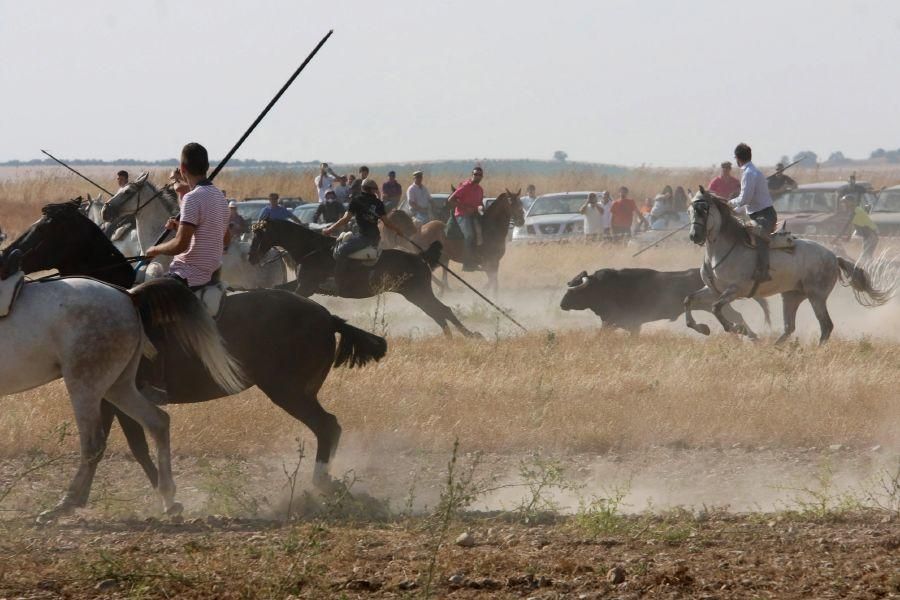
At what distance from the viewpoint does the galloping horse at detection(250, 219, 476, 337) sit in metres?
16.9

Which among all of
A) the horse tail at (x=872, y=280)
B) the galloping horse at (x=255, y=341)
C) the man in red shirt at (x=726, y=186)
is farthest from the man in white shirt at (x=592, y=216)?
the galloping horse at (x=255, y=341)

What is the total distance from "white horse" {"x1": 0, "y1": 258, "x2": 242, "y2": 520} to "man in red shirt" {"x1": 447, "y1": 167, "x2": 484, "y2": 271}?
15.7m

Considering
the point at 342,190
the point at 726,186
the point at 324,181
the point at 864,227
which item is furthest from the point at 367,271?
the point at 324,181

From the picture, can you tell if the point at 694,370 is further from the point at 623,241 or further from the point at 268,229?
the point at 623,241

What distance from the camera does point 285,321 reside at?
9055mm

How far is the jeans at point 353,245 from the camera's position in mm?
16844

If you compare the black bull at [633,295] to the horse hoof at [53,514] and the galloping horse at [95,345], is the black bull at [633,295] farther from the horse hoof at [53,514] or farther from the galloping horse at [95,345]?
the horse hoof at [53,514]

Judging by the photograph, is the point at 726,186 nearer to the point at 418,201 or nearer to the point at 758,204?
the point at 758,204

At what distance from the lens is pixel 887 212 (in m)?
31.4

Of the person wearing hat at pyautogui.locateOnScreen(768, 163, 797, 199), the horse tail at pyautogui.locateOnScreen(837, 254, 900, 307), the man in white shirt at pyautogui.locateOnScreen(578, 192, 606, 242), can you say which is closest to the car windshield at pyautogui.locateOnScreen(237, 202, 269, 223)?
the man in white shirt at pyautogui.locateOnScreen(578, 192, 606, 242)

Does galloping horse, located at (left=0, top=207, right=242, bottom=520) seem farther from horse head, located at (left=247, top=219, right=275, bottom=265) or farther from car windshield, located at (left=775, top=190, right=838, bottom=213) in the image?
car windshield, located at (left=775, top=190, right=838, bottom=213)

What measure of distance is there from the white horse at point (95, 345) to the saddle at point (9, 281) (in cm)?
7

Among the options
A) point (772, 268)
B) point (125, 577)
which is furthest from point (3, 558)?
point (772, 268)

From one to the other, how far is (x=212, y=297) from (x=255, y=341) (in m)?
0.42
